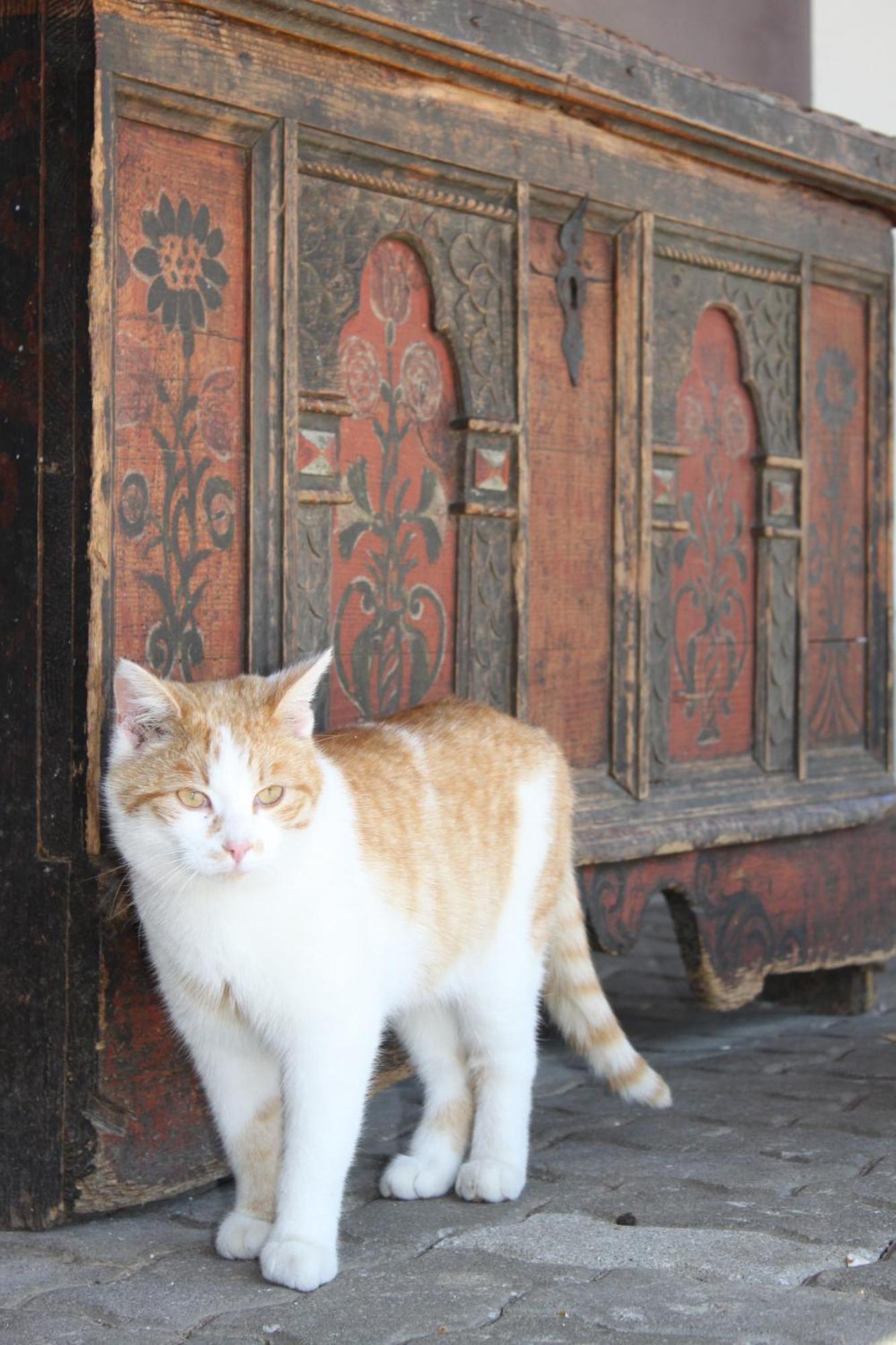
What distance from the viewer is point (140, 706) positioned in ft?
8.52

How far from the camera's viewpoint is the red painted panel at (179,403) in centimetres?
294

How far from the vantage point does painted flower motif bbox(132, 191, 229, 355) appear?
2982 millimetres

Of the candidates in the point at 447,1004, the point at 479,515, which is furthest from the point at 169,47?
the point at 447,1004

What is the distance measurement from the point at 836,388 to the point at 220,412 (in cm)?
226

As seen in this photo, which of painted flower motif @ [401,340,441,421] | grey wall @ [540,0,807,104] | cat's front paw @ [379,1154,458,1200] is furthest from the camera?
grey wall @ [540,0,807,104]

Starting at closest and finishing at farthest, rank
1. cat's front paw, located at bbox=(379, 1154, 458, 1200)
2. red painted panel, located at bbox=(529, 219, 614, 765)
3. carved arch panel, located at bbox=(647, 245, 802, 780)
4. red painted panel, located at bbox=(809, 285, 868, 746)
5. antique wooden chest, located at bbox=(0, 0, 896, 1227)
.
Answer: antique wooden chest, located at bbox=(0, 0, 896, 1227) < cat's front paw, located at bbox=(379, 1154, 458, 1200) < red painted panel, located at bbox=(529, 219, 614, 765) < carved arch panel, located at bbox=(647, 245, 802, 780) < red painted panel, located at bbox=(809, 285, 868, 746)

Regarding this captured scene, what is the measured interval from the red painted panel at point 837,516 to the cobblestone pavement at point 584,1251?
4.23 ft

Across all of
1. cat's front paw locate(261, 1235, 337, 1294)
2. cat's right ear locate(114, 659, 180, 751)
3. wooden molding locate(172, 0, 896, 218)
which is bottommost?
cat's front paw locate(261, 1235, 337, 1294)

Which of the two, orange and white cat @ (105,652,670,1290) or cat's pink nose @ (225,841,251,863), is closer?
cat's pink nose @ (225,841,251,863)

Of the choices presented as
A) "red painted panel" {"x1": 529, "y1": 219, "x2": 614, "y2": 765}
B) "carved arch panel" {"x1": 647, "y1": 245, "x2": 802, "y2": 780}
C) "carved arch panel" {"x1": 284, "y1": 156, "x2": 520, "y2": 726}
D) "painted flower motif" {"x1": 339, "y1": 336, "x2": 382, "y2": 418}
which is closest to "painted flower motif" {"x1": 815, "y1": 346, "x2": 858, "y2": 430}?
"carved arch panel" {"x1": 647, "y1": 245, "x2": 802, "y2": 780}

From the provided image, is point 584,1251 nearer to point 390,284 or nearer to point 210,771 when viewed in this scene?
point 210,771

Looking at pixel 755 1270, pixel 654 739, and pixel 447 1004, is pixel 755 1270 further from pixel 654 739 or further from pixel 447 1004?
pixel 654 739

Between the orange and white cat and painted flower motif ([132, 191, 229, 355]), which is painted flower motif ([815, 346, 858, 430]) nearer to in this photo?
the orange and white cat

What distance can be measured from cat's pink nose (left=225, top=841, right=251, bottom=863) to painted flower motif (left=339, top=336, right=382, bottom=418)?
1236 millimetres
